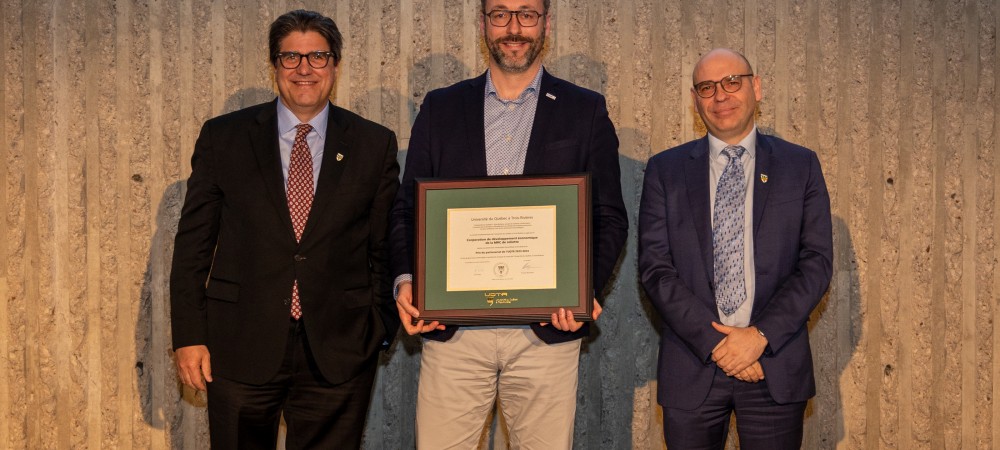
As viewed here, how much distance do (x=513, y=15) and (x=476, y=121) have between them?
1.17 ft

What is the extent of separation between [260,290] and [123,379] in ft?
5.04

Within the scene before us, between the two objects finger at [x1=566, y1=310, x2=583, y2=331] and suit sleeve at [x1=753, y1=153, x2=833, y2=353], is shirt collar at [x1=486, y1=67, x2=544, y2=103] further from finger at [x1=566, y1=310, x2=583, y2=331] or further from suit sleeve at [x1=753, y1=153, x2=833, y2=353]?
suit sleeve at [x1=753, y1=153, x2=833, y2=353]

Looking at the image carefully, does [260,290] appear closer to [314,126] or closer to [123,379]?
[314,126]

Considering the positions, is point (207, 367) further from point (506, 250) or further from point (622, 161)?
point (622, 161)

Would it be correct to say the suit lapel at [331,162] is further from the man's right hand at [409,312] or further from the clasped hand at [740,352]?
the clasped hand at [740,352]

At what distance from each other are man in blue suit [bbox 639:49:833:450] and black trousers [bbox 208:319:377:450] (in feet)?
3.39

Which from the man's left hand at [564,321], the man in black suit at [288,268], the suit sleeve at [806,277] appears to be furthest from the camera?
the man in black suit at [288,268]

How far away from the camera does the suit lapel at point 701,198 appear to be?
2586 mm

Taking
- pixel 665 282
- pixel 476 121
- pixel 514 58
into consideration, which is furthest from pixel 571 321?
pixel 514 58

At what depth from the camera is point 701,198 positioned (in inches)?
104

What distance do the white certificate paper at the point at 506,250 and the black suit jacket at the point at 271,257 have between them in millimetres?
431

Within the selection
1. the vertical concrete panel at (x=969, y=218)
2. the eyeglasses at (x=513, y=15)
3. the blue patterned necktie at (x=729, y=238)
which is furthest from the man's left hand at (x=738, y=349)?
the vertical concrete panel at (x=969, y=218)

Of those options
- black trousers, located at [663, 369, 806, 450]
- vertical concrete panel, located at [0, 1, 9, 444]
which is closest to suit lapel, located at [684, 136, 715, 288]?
black trousers, located at [663, 369, 806, 450]

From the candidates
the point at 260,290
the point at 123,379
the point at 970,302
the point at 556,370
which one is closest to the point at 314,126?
the point at 260,290
